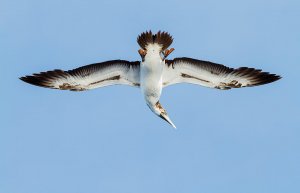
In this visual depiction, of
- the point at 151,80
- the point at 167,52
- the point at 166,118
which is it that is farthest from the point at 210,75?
the point at 166,118

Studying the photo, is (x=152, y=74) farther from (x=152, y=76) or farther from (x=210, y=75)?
(x=210, y=75)

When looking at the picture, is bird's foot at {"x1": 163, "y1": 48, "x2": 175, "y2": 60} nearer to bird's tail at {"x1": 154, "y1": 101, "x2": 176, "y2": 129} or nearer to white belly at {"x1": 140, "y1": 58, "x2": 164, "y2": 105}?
white belly at {"x1": 140, "y1": 58, "x2": 164, "y2": 105}

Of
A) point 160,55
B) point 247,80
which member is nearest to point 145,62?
point 160,55

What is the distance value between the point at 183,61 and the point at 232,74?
1630mm

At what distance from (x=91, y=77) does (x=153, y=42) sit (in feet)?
8.03

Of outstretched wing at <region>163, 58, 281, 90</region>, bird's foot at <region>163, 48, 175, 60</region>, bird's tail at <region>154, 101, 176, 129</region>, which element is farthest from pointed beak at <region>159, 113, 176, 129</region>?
bird's foot at <region>163, 48, 175, 60</region>

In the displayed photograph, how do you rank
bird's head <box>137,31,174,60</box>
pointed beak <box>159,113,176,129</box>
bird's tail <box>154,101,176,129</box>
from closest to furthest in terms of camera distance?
bird's head <box>137,31,174,60</box> → bird's tail <box>154,101,176,129</box> → pointed beak <box>159,113,176,129</box>

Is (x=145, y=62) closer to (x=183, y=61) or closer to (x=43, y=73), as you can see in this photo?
(x=183, y=61)

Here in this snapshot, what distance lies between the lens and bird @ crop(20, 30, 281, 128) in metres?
23.0

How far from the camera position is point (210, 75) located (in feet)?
76.2

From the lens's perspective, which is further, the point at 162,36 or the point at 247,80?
the point at 247,80

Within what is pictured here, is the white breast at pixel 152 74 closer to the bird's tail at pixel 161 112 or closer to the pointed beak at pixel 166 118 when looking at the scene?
the bird's tail at pixel 161 112

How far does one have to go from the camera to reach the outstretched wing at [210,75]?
23047mm

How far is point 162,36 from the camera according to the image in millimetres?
22078
